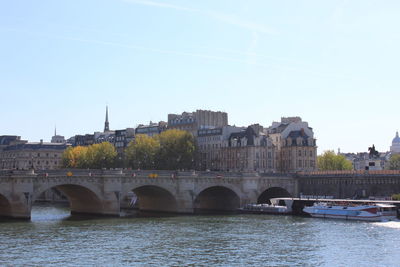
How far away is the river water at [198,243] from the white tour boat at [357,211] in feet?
13.5

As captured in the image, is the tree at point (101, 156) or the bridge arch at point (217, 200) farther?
the tree at point (101, 156)

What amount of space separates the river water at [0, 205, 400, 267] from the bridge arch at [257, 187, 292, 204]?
2927cm

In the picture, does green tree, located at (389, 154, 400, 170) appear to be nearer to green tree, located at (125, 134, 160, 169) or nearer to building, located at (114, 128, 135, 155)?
green tree, located at (125, 134, 160, 169)

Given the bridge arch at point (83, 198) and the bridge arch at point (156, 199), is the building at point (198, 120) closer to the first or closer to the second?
the bridge arch at point (156, 199)

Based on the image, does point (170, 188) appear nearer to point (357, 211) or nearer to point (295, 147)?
point (357, 211)

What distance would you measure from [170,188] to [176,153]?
41.0 m

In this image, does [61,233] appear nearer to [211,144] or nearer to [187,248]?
[187,248]

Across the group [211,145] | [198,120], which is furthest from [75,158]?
[211,145]

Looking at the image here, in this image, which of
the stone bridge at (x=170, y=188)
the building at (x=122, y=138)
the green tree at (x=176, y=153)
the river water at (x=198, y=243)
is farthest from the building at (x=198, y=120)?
the river water at (x=198, y=243)

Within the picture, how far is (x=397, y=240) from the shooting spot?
62.8 metres

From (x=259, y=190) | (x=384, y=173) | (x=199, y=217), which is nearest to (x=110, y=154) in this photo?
(x=259, y=190)

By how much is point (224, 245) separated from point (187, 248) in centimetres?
397

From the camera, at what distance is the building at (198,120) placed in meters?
166

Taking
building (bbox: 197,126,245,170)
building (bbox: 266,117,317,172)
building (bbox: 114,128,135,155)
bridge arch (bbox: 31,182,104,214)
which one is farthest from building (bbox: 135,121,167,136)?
bridge arch (bbox: 31,182,104,214)
